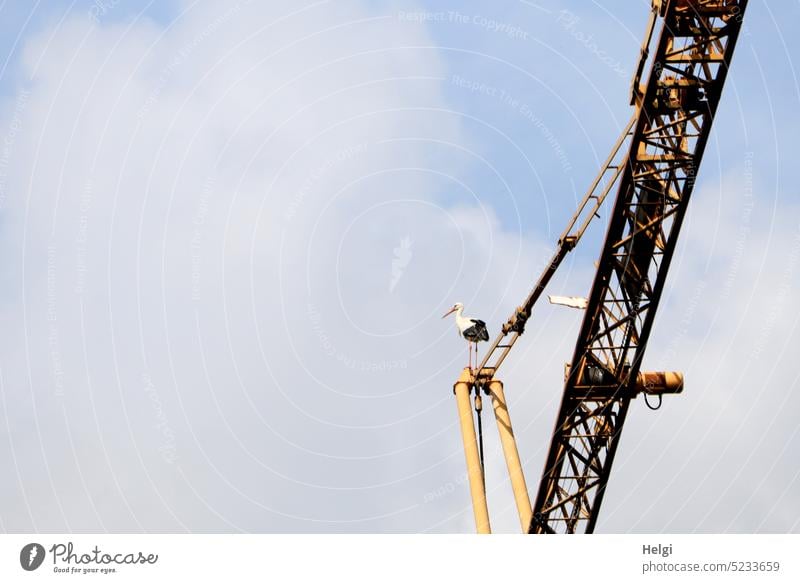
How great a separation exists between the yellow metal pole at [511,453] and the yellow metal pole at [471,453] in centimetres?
97

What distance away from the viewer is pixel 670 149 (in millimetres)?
33844

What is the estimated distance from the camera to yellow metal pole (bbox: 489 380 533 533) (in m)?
42.3

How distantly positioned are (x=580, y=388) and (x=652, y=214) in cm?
619

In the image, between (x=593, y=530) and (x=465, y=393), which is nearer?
(x=593, y=530)

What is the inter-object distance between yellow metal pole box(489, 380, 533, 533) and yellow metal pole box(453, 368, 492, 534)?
971mm

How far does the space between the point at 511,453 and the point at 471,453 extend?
159 cm

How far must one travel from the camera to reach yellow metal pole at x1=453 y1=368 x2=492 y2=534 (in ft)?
138

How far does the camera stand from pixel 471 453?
146 feet

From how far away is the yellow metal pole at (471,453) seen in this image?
42.0 meters

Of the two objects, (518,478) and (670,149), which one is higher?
(670,149)

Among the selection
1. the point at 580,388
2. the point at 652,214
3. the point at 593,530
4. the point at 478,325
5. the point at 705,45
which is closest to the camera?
the point at 705,45

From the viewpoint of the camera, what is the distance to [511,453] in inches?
1719
